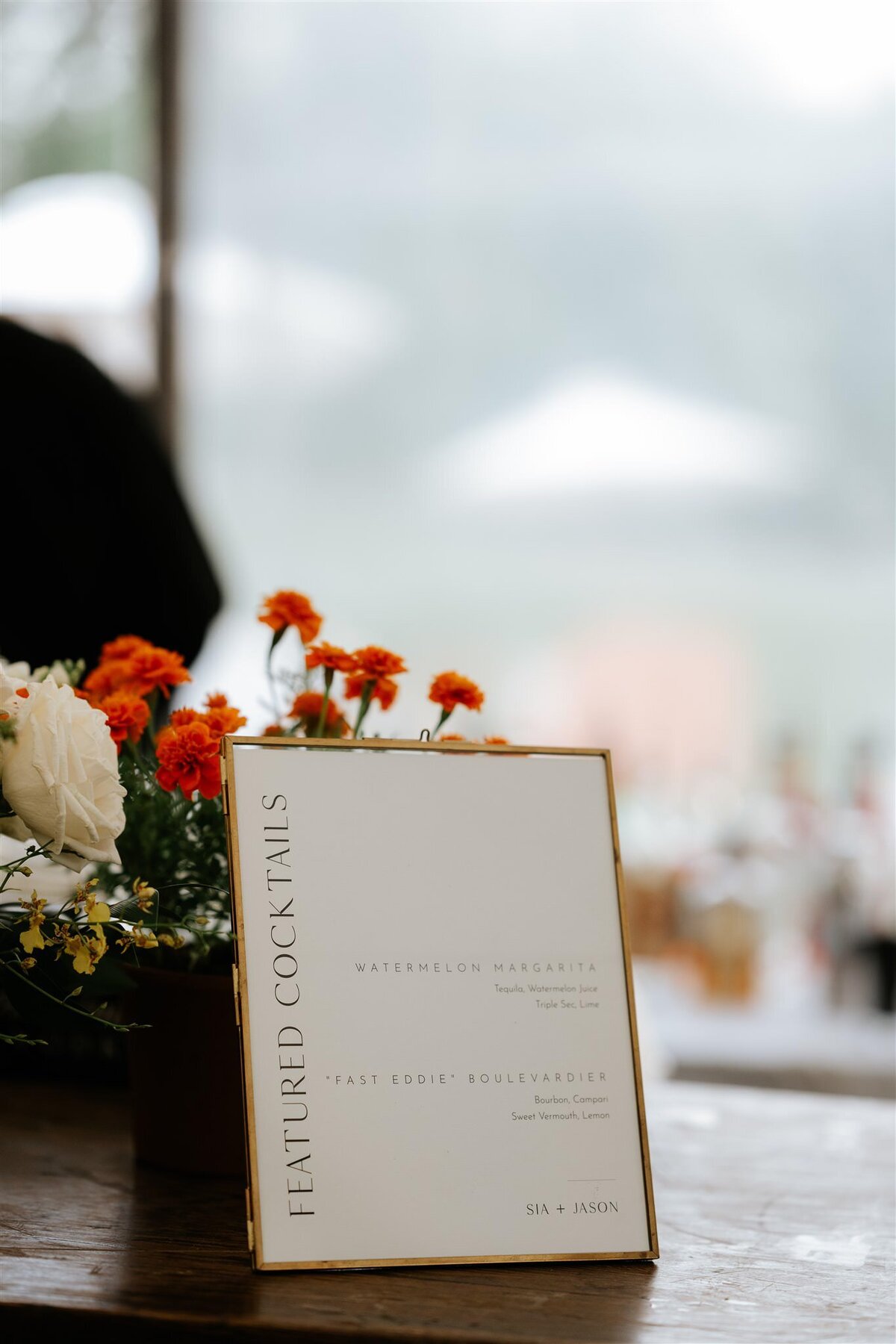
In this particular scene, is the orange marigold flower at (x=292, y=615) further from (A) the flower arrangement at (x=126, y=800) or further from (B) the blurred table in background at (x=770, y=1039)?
(B) the blurred table in background at (x=770, y=1039)

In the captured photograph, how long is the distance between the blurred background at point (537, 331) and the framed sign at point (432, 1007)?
2678 millimetres

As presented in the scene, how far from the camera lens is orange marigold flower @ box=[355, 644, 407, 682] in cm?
66

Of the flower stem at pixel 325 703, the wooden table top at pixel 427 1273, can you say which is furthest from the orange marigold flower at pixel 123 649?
the wooden table top at pixel 427 1273

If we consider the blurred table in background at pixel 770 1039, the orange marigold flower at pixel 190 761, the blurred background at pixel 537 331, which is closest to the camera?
the orange marigold flower at pixel 190 761

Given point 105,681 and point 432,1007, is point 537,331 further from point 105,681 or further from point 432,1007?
point 432,1007

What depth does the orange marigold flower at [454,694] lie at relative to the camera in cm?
66

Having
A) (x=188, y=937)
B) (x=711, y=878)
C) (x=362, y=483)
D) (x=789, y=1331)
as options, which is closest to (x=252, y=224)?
(x=362, y=483)

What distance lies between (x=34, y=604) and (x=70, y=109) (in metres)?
2.41

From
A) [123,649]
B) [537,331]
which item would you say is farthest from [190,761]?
[537,331]

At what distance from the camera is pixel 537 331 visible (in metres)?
3.46

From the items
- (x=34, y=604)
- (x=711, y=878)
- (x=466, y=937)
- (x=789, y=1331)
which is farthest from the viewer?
(x=711, y=878)

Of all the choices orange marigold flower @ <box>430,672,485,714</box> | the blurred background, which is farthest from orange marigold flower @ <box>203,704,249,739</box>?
the blurred background

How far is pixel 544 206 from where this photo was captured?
11.2 feet

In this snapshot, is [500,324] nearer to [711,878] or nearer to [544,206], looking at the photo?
[544,206]
